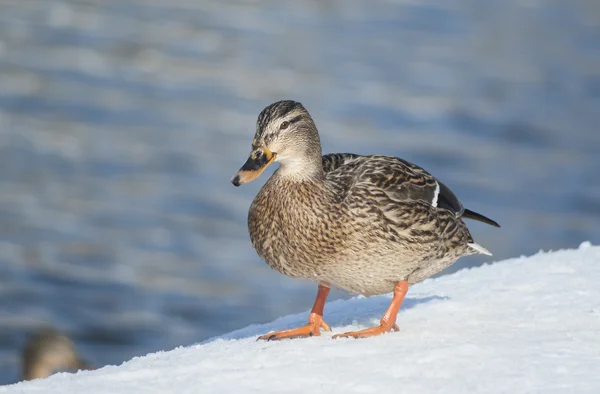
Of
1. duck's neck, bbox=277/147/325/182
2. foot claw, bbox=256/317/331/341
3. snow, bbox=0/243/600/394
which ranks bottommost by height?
snow, bbox=0/243/600/394

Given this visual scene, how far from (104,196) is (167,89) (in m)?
4.20

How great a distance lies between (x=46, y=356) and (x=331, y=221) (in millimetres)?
4576

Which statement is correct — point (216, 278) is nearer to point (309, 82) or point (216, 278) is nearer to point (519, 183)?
point (519, 183)

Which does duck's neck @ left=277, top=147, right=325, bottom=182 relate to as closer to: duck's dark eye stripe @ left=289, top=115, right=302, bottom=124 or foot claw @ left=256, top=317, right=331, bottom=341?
duck's dark eye stripe @ left=289, top=115, right=302, bottom=124

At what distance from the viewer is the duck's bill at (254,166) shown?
17.5ft

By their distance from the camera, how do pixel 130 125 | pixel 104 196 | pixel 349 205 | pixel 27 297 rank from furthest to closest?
pixel 130 125
pixel 104 196
pixel 27 297
pixel 349 205

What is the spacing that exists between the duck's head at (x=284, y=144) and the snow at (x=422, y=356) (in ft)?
2.66

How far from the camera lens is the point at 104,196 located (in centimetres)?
1334

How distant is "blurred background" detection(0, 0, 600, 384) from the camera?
11227 mm

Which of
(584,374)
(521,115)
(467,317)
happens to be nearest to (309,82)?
(521,115)

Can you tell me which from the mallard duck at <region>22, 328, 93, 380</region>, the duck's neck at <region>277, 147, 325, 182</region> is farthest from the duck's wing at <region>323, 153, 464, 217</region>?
the mallard duck at <region>22, 328, 93, 380</region>

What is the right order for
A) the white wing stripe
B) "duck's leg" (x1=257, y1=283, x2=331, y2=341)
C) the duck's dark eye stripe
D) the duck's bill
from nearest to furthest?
the duck's bill → the duck's dark eye stripe → "duck's leg" (x1=257, y1=283, x2=331, y2=341) → the white wing stripe

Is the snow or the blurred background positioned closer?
the snow

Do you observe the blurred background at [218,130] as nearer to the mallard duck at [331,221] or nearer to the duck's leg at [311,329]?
the duck's leg at [311,329]
